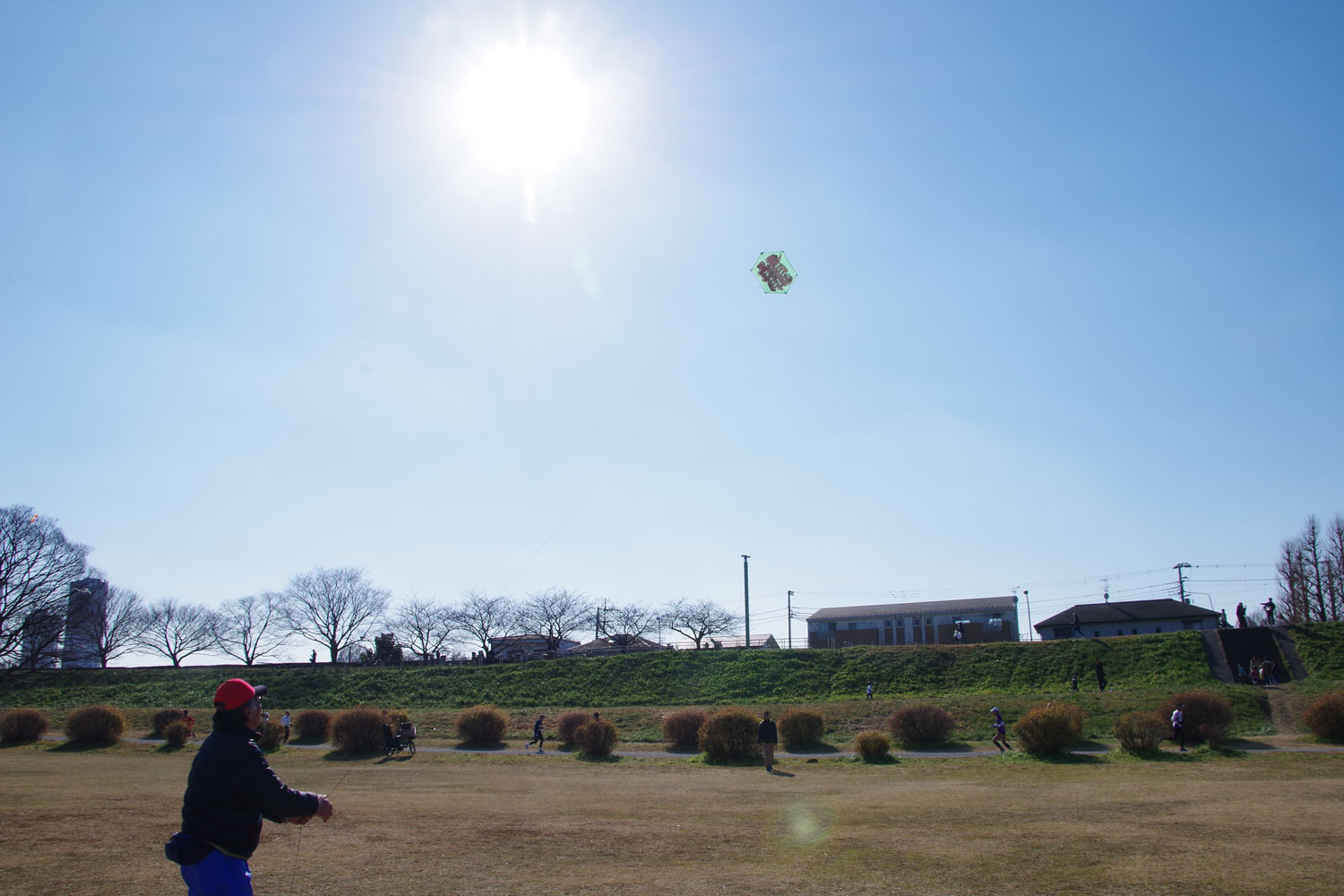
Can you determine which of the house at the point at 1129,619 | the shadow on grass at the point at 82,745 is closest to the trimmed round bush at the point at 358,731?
the shadow on grass at the point at 82,745

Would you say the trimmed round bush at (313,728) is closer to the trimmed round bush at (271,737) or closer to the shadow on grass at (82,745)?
the trimmed round bush at (271,737)

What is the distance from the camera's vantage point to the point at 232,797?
4.71m

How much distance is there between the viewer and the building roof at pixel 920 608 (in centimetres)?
7381

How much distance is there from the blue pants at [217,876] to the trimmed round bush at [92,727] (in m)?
38.4

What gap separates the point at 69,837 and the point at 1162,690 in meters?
38.8

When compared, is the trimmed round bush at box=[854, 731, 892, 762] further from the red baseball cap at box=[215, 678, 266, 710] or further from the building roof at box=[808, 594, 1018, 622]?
the building roof at box=[808, 594, 1018, 622]

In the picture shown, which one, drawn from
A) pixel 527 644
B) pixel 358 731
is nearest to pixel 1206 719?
pixel 358 731

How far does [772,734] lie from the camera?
76.6 ft

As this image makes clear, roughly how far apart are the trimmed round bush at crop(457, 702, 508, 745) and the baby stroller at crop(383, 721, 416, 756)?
101 inches

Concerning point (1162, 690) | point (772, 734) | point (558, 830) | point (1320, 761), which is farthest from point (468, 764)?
point (1162, 690)

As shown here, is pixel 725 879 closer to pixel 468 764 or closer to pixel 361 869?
pixel 361 869

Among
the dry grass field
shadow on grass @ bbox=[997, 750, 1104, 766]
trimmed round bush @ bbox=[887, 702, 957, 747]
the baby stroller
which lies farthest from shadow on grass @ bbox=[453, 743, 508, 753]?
shadow on grass @ bbox=[997, 750, 1104, 766]

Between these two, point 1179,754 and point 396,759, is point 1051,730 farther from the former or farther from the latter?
point 396,759

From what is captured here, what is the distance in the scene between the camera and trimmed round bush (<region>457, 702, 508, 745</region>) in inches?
1331
